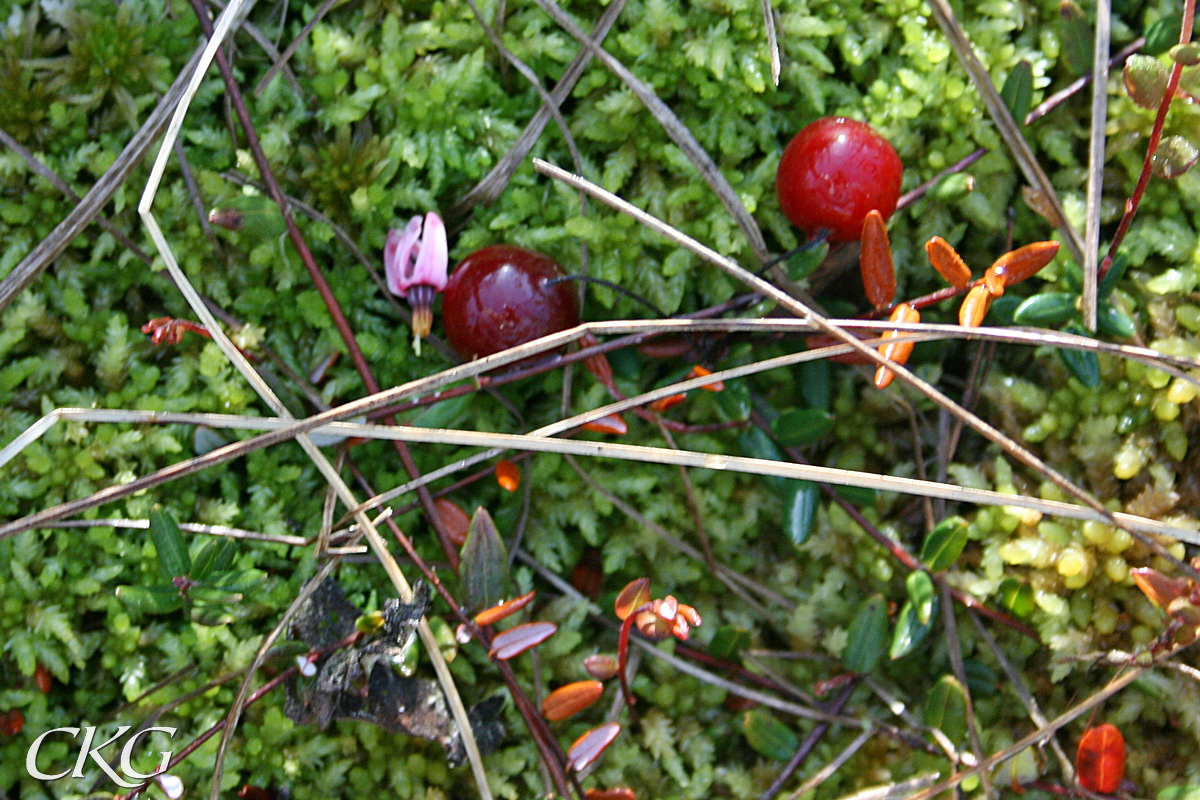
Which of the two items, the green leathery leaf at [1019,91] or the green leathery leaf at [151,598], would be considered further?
the green leathery leaf at [1019,91]

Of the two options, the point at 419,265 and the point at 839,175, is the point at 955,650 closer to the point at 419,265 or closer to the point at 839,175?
the point at 839,175

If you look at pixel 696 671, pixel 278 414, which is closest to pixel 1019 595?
pixel 696 671

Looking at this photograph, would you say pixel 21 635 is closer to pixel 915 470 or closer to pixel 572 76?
pixel 572 76

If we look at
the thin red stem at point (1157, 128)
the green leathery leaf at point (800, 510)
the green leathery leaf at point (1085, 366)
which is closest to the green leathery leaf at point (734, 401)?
the green leathery leaf at point (800, 510)

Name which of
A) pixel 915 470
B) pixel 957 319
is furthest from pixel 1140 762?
pixel 957 319

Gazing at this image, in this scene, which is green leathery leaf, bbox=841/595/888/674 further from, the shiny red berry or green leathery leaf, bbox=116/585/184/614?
green leathery leaf, bbox=116/585/184/614

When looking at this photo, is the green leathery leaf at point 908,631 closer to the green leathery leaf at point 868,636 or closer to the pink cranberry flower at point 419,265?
the green leathery leaf at point 868,636

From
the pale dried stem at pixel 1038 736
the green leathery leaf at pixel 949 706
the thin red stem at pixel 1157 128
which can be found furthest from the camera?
the green leathery leaf at pixel 949 706
